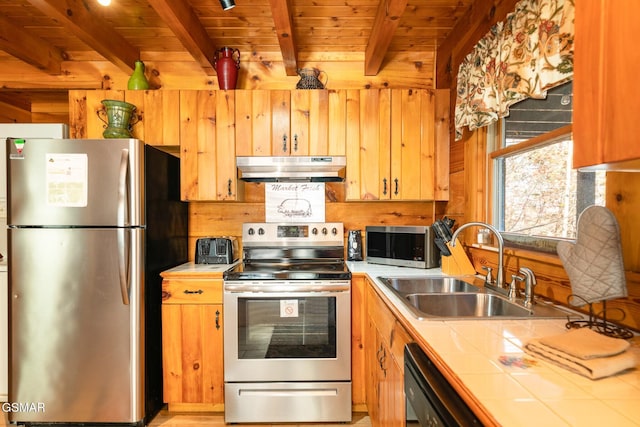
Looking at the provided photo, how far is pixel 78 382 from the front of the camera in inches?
75.1

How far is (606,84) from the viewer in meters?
0.63

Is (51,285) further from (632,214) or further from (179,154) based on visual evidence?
(632,214)

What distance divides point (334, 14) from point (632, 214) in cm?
192

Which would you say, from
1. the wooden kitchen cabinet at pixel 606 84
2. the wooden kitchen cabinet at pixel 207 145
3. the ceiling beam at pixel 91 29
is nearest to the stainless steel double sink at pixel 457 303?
the wooden kitchen cabinet at pixel 606 84

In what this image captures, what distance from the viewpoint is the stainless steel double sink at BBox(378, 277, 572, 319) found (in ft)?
4.09

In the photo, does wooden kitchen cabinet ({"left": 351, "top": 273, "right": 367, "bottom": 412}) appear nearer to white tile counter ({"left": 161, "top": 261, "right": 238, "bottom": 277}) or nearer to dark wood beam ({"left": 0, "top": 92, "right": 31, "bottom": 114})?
white tile counter ({"left": 161, "top": 261, "right": 238, "bottom": 277})

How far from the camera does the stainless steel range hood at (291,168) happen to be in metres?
2.24

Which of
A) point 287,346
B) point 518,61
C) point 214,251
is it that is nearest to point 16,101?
point 214,251

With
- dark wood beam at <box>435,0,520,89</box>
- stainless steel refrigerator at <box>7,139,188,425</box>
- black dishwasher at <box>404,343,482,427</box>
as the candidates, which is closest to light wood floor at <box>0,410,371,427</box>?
stainless steel refrigerator at <box>7,139,188,425</box>

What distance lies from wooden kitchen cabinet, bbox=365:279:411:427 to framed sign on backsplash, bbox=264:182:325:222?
33.0 inches

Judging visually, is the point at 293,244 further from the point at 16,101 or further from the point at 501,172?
the point at 16,101

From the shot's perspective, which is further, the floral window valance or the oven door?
the oven door

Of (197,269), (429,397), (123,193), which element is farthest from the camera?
(197,269)

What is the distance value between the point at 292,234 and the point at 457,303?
4.16 feet
